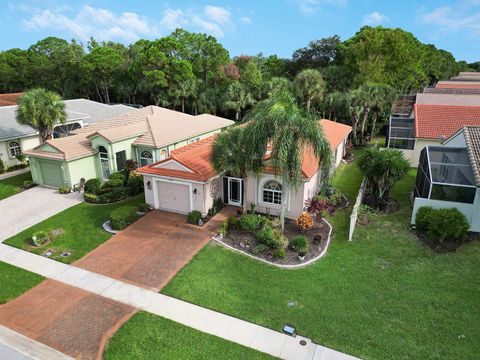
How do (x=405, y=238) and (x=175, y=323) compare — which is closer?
(x=175, y=323)

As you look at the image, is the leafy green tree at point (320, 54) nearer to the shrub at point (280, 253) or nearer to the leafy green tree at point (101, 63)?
the leafy green tree at point (101, 63)

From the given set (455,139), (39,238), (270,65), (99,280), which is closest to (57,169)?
(39,238)

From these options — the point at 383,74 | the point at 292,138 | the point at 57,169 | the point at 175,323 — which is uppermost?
the point at 383,74

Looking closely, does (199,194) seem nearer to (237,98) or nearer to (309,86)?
(309,86)

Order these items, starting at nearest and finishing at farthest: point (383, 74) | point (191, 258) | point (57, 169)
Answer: point (191, 258) < point (57, 169) < point (383, 74)

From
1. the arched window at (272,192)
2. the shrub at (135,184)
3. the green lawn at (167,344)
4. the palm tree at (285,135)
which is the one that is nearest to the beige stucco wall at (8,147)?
the shrub at (135,184)

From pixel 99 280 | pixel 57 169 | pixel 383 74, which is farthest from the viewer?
pixel 383 74

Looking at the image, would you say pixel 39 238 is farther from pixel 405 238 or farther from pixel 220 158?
pixel 405 238
